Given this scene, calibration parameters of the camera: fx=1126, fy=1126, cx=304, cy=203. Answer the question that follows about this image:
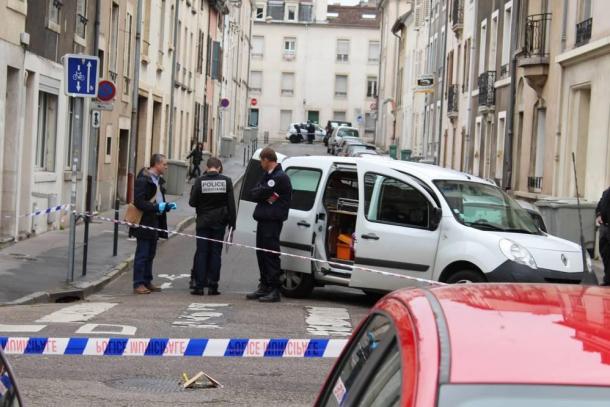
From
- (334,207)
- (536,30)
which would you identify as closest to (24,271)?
(334,207)

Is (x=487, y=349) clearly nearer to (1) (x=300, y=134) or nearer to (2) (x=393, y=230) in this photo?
(2) (x=393, y=230)

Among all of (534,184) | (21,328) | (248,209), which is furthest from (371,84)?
(21,328)

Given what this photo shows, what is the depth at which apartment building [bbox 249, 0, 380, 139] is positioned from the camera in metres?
92.1

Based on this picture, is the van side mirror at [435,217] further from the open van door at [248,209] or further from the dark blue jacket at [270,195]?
the open van door at [248,209]

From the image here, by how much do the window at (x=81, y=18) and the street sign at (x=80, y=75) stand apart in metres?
8.27

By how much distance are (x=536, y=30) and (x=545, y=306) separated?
24961mm

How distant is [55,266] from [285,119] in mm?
77288

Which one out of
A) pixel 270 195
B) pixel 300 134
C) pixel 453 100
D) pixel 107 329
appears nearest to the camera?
pixel 107 329

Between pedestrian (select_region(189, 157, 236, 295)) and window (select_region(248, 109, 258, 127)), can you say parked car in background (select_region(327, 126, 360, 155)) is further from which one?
pedestrian (select_region(189, 157, 236, 295))

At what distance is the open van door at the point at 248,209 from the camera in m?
15.1

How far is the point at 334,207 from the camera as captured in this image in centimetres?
1447

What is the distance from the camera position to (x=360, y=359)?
12.0 ft

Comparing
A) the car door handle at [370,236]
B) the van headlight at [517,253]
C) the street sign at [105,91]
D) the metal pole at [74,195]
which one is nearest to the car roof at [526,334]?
the van headlight at [517,253]

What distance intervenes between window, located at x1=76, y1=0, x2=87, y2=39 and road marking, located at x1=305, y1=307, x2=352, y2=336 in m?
12.3
